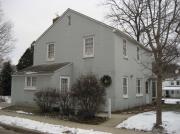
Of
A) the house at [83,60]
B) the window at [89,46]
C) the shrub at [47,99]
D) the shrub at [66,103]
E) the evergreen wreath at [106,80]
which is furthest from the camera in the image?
the window at [89,46]

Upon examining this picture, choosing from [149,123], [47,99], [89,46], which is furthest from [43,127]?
[89,46]

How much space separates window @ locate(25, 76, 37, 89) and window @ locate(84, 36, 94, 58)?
15.9ft

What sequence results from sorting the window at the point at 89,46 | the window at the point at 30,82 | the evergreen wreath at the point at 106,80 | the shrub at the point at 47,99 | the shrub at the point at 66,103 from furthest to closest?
the window at the point at 30,82, the window at the point at 89,46, the evergreen wreath at the point at 106,80, the shrub at the point at 47,99, the shrub at the point at 66,103

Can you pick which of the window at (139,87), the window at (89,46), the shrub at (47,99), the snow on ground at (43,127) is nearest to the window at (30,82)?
the shrub at (47,99)

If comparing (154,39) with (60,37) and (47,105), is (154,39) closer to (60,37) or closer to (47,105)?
(47,105)

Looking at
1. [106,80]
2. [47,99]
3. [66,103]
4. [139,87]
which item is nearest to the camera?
[66,103]

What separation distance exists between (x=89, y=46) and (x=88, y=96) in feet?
23.7

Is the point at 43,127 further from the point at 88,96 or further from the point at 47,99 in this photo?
the point at 47,99

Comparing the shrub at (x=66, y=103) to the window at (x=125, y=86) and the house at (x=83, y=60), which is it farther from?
the window at (x=125, y=86)

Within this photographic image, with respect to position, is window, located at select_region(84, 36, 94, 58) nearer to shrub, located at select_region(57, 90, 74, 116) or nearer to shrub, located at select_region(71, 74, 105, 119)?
shrub, located at select_region(57, 90, 74, 116)

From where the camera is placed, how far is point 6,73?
39531 mm

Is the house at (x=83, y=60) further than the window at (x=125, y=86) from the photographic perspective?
No

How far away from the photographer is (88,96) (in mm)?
16609

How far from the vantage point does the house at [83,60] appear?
856 inches
